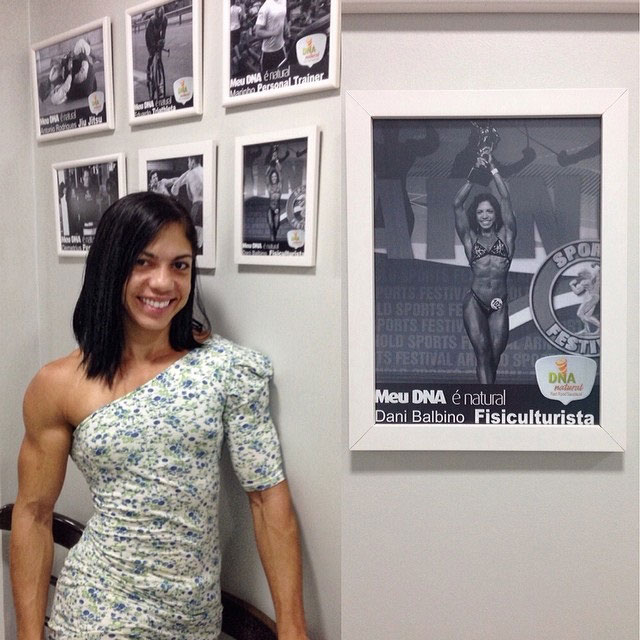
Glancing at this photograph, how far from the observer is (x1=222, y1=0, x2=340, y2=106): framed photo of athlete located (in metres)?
1.10

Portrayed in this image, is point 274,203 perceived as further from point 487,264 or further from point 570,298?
point 570,298

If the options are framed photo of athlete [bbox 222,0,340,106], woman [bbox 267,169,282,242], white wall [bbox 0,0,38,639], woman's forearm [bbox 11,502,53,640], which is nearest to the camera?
framed photo of athlete [bbox 222,0,340,106]

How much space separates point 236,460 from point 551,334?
2.08 ft

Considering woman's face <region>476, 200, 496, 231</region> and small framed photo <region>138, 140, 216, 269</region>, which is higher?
small framed photo <region>138, 140, 216, 269</region>

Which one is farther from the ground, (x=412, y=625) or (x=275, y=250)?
(x=275, y=250)

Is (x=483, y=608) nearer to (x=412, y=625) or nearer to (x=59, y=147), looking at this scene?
(x=412, y=625)

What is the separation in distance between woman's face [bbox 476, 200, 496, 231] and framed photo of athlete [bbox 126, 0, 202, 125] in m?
0.66

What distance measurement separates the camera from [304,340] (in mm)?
1208

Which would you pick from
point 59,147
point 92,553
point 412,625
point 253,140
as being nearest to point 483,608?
point 412,625

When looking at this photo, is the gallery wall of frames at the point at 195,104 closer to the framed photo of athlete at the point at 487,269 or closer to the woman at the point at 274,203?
the woman at the point at 274,203

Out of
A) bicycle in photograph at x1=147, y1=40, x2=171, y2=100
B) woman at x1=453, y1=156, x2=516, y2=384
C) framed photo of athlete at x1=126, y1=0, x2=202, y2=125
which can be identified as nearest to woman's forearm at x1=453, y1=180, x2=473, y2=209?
woman at x1=453, y1=156, x2=516, y2=384

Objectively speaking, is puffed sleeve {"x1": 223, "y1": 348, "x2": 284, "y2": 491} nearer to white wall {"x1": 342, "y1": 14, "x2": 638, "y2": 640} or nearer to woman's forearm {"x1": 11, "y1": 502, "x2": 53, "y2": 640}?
white wall {"x1": 342, "y1": 14, "x2": 638, "y2": 640}

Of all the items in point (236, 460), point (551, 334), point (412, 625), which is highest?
point (551, 334)

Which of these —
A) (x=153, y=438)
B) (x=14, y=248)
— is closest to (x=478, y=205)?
(x=153, y=438)
